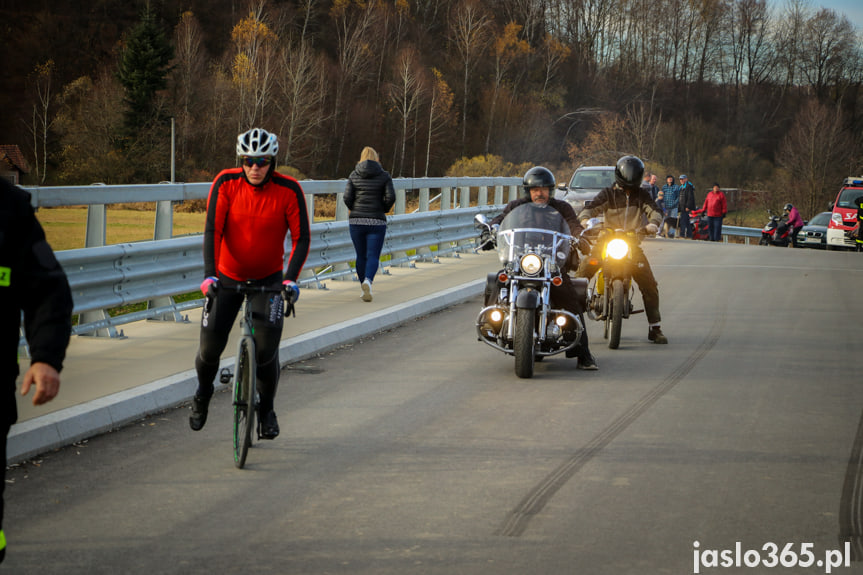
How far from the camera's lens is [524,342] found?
29.0ft

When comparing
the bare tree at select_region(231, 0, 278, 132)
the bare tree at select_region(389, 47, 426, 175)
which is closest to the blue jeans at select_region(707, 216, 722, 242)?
the bare tree at select_region(231, 0, 278, 132)

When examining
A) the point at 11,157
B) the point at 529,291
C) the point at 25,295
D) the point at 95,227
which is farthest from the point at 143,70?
the point at 25,295

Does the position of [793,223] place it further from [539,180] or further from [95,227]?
[95,227]

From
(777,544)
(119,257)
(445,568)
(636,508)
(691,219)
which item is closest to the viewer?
(445,568)

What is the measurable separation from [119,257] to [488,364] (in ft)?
10.7

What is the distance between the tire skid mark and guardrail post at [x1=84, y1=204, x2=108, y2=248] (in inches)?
Result: 186

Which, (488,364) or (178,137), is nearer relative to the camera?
(488,364)

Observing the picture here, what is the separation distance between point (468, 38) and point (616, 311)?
81.7 meters

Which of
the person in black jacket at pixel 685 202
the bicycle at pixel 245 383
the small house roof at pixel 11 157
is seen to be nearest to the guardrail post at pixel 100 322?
the small house roof at pixel 11 157

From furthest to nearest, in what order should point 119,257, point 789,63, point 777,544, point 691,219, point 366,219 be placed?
point 789,63
point 691,219
point 366,219
point 119,257
point 777,544

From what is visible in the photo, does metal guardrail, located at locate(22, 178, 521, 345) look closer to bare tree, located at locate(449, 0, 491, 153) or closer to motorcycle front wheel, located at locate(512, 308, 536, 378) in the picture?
motorcycle front wheel, located at locate(512, 308, 536, 378)

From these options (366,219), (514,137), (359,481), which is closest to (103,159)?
(514,137)

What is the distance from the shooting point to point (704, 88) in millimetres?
103875

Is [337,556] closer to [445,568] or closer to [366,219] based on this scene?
[445,568]
